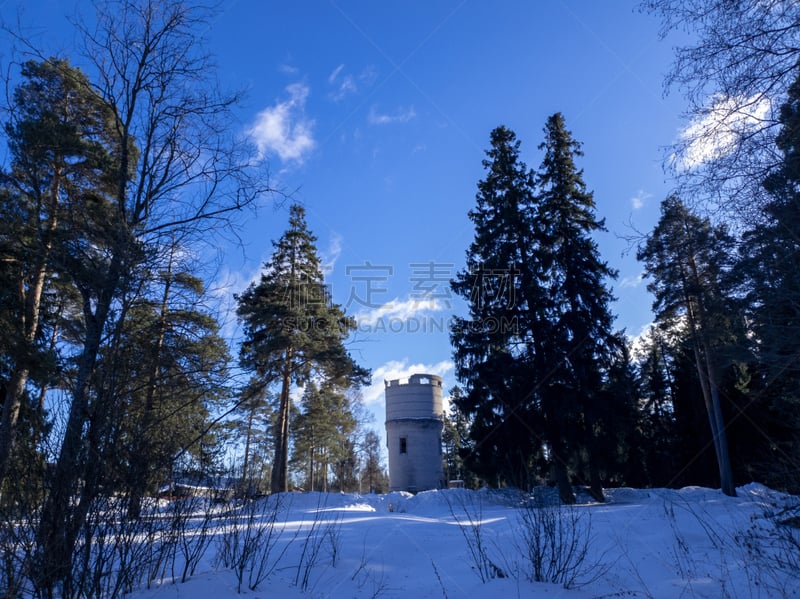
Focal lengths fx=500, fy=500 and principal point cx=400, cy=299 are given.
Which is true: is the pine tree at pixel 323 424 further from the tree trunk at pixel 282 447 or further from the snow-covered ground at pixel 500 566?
the snow-covered ground at pixel 500 566

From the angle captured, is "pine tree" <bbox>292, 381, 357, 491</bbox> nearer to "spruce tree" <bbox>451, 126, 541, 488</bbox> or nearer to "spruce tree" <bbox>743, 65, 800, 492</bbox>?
"spruce tree" <bbox>451, 126, 541, 488</bbox>

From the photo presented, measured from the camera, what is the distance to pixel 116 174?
20.0 ft

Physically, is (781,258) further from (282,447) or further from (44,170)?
(282,447)

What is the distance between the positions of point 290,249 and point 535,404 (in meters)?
15.5

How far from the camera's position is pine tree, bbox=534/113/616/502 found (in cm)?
2030

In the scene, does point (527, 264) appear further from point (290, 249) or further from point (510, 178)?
point (290, 249)

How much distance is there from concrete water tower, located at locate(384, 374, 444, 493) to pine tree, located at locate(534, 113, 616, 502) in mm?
11986

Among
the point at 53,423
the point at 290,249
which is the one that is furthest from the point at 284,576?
the point at 290,249

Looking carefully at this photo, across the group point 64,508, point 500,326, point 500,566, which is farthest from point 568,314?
point 64,508

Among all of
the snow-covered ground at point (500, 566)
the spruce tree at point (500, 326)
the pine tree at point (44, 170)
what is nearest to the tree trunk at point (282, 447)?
the spruce tree at point (500, 326)

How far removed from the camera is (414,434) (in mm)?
31234

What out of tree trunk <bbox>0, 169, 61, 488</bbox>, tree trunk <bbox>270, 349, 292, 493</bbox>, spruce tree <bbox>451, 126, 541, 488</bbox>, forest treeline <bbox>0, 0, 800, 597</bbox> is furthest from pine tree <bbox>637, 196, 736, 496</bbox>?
tree trunk <bbox>270, 349, 292, 493</bbox>

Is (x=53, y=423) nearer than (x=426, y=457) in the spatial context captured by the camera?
Yes

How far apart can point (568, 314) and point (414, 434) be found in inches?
541
